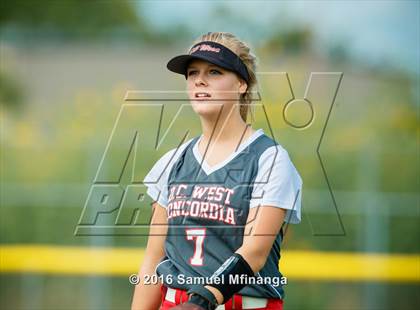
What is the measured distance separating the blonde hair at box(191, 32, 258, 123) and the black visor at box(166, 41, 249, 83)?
2 centimetres

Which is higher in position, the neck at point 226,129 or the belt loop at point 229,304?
the neck at point 226,129

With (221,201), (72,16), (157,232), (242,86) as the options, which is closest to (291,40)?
(72,16)

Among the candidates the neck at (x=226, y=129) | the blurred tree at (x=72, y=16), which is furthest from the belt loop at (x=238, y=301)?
the blurred tree at (x=72, y=16)

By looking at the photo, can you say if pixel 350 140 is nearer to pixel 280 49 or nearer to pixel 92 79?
pixel 280 49

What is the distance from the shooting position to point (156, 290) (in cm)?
224

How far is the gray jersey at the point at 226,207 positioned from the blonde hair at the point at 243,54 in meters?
0.14

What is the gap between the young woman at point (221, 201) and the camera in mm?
1983

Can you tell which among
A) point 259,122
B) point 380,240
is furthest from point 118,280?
point 380,240

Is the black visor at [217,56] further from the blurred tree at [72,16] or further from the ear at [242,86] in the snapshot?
the blurred tree at [72,16]

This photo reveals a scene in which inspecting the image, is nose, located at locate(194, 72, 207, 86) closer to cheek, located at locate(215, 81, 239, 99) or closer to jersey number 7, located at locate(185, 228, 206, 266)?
cheek, located at locate(215, 81, 239, 99)

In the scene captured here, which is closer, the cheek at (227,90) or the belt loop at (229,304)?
the belt loop at (229,304)

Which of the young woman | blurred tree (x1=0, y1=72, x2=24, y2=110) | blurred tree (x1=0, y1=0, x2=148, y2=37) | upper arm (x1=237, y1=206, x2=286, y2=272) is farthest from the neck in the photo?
blurred tree (x1=0, y1=0, x2=148, y2=37)

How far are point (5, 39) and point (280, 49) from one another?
3.55m

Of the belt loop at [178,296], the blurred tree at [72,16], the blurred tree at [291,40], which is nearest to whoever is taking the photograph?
the belt loop at [178,296]
